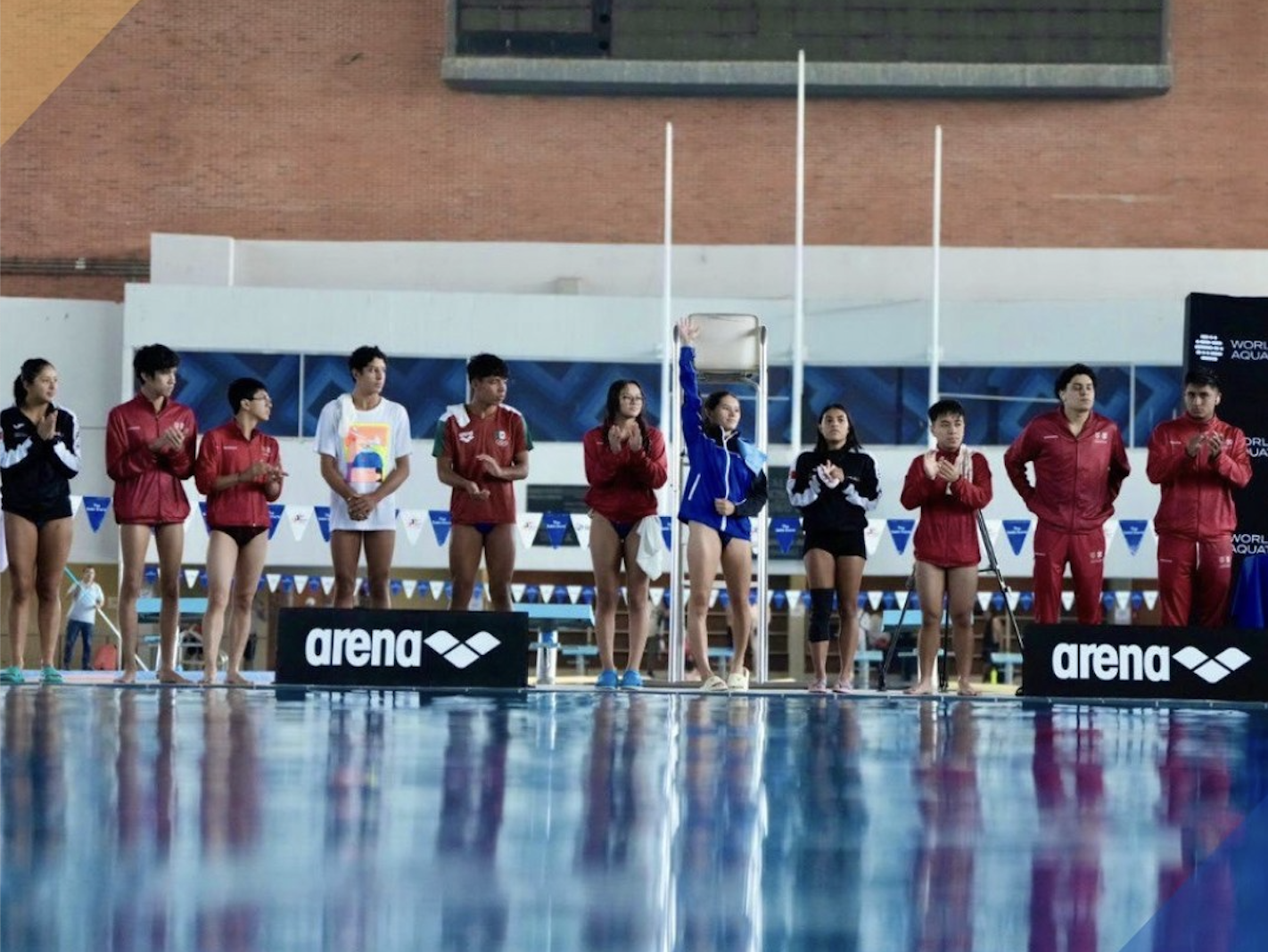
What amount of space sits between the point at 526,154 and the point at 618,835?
3205 cm

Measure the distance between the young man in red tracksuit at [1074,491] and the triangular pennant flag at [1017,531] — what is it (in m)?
19.9

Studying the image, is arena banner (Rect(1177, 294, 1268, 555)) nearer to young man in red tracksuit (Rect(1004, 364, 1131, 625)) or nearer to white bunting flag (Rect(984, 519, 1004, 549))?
young man in red tracksuit (Rect(1004, 364, 1131, 625))

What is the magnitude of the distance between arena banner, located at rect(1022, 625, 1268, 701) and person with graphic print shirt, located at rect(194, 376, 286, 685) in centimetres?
407

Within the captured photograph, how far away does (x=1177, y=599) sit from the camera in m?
11.1

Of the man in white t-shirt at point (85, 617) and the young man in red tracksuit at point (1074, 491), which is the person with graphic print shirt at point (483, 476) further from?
the man in white t-shirt at point (85, 617)

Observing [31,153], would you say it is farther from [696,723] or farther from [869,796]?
[869,796]

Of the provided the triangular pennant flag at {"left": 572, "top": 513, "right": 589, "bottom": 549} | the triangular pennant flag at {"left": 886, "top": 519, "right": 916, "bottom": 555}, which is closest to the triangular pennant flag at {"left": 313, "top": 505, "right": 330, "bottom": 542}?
the triangular pennant flag at {"left": 572, "top": 513, "right": 589, "bottom": 549}

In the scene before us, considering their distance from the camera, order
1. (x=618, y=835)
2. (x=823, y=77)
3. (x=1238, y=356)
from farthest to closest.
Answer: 1. (x=823, y=77)
2. (x=1238, y=356)
3. (x=618, y=835)

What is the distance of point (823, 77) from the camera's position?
34.3 meters

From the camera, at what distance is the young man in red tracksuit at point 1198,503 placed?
36.0 feet

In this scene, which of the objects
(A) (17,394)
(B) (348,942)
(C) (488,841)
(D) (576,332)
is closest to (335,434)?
(A) (17,394)

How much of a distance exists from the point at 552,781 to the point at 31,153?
3292 centimetres

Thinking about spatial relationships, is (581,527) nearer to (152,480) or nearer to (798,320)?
(798,320)

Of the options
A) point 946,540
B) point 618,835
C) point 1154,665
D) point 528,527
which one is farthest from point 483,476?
point 528,527
